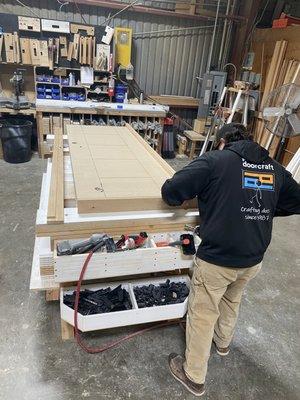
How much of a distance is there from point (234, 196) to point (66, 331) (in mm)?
1232

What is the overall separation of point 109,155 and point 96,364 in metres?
1.35

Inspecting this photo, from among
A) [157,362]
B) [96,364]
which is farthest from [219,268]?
[96,364]

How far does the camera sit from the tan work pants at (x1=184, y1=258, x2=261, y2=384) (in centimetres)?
145

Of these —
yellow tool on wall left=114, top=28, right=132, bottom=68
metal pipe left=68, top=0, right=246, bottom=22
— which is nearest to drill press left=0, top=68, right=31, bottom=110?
metal pipe left=68, top=0, right=246, bottom=22

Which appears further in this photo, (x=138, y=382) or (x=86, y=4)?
(x=86, y=4)

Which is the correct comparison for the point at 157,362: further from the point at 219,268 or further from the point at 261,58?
the point at 261,58

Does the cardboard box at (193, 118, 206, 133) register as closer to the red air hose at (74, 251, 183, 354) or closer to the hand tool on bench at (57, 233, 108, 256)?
the red air hose at (74, 251, 183, 354)

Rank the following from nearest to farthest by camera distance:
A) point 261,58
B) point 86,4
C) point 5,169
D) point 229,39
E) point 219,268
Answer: point 219,268 < point 5,169 < point 86,4 < point 261,58 < point 229,39

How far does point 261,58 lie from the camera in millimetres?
4980

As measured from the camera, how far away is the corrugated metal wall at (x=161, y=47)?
4.80 metres

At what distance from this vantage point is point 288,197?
155 centimetres

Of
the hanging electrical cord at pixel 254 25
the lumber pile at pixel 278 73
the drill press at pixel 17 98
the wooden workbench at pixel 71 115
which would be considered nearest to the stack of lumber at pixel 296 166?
the lumber pile at pixel 278 73

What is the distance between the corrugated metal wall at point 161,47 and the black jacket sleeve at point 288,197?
4.45 meters

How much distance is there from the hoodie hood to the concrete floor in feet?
3.92
